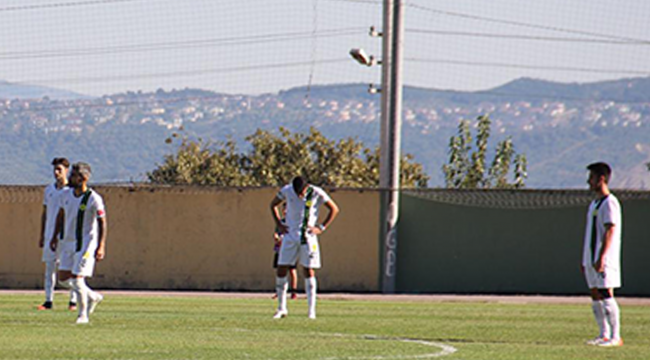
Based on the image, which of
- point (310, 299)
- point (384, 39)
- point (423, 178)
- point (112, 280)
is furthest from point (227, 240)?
point (423, 178)

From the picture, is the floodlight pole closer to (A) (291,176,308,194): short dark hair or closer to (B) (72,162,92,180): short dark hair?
(A) (291,176,308,194): short dark hair

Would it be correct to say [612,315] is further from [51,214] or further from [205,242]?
[205,242]

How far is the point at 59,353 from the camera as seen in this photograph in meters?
12.9

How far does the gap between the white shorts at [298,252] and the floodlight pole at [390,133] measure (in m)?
14.3

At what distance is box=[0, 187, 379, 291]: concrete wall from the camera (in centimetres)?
3362

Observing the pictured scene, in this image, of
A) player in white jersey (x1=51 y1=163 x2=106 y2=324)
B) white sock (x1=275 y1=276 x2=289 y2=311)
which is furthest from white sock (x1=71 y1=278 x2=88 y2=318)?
white sock (x1=275 y1=276 x2=289 y2=311)

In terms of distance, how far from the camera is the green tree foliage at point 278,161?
7588 cm

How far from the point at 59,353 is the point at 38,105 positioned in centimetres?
5101

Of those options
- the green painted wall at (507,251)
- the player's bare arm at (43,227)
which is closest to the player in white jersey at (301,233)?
the player's bare arm at (43,227)

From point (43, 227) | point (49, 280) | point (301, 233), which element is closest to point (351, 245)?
point (49, 280)

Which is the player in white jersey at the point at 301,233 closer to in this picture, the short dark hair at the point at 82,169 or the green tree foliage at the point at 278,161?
the short dark hair at the point at 82,169

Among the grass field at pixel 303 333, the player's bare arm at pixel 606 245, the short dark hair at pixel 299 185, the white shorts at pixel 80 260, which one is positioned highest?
the short dark hair at pixel 299 185

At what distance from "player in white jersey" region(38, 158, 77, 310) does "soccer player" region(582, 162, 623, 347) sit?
26.0 feet

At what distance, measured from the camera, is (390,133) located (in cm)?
3403
